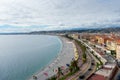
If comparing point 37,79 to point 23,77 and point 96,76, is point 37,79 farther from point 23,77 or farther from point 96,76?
point 96,76

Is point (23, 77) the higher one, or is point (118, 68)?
point (118, 68)

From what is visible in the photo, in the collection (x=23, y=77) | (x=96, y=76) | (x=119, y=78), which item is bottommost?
(x=23, y=77)

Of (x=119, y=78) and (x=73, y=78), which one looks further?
(x=73, y=78)

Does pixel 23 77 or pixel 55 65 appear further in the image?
pixel 55 65

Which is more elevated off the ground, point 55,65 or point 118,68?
point 118,68

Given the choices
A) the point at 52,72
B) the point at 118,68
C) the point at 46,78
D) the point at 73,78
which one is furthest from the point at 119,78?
the point at 52,72

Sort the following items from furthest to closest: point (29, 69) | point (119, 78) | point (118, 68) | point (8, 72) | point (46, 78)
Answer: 1. point (29, 69)
2. point (8, 72)
3. point (46, 78)
4. point (118, 68)
5. point (119, 78)

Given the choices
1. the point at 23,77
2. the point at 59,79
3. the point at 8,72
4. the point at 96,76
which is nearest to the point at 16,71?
the point at 8,72

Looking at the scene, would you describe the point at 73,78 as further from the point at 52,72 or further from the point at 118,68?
the point at 118,68

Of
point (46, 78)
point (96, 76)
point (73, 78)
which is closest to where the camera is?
point (96, 76)
